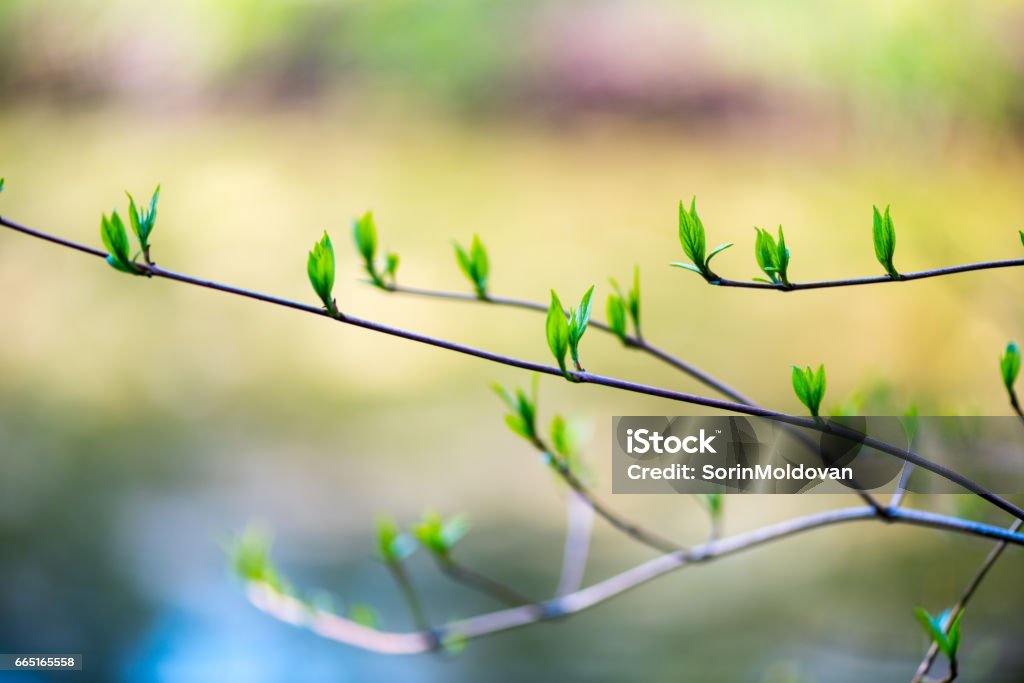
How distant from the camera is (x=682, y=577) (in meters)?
0.71

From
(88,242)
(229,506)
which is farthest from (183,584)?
(88,242)

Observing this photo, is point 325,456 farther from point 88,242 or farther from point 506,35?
point 506,35

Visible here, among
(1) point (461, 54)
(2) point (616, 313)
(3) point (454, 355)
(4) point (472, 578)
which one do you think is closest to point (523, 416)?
(2) point (616, 313)

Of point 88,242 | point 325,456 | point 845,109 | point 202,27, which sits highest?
point 202,27

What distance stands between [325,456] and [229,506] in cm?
12

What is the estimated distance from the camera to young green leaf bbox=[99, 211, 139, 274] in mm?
178

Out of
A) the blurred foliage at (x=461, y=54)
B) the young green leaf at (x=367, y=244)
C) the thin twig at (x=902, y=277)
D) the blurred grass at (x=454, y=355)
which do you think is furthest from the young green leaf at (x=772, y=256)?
the blurred foliage at (x=461, y=54)

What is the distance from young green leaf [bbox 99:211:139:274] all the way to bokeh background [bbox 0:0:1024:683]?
0.25 m

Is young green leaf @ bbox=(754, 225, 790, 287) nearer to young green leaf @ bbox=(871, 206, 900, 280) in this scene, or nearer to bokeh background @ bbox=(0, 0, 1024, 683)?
young green leaf @ bbox=(871, 206, 900, 280)

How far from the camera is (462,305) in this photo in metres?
1.16

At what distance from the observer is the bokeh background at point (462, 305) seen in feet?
2.13

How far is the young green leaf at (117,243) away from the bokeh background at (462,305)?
25 cm

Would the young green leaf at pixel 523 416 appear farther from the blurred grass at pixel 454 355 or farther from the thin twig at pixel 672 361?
the blurred grass at pixel 454 355

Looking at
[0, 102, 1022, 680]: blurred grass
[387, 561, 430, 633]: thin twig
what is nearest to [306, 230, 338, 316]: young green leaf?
[387, 561, 430, 633]: thin twig
